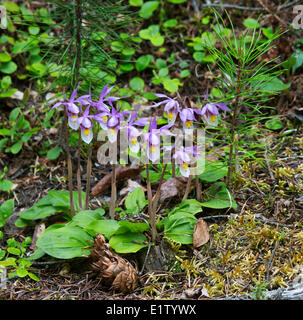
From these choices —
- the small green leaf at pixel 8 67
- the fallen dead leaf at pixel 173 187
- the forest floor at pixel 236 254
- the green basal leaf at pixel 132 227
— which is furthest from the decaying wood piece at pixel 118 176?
the small green leaf at pixel 8 67

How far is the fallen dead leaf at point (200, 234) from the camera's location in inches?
94.3

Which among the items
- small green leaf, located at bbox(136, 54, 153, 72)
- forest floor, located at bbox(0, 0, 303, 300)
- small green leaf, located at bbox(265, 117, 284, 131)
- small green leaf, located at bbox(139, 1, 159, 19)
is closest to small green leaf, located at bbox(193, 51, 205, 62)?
small green leaf, located at bbox(136, 54, 153, 72)

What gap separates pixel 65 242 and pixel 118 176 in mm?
869

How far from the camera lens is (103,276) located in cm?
225

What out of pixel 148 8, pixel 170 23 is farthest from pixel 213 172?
pixel 148 8

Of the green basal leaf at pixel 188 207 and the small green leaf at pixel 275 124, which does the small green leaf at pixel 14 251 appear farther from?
the small green leaf at pixel 275 124

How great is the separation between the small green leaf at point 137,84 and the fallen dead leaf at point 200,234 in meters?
1.75

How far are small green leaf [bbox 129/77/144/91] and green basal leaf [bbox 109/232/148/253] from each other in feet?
5.75

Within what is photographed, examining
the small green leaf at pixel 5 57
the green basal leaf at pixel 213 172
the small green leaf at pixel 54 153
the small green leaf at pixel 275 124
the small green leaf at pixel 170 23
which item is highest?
the small green leaf at pixel 170 23

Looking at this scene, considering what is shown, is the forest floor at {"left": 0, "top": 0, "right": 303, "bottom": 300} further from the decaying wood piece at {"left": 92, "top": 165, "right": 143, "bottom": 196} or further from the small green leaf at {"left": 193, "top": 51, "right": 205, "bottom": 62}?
the small green leaf at {"left": 193, "top": 51, "right": 205, "bottom": 62}

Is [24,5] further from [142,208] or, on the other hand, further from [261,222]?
[261,222]

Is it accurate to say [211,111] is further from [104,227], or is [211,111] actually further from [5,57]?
[5,57]

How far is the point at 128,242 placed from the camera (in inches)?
93.7
